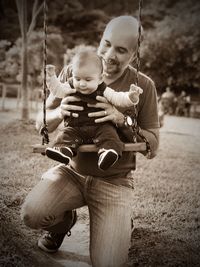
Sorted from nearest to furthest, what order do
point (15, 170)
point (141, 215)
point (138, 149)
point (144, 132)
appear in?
point (138, 149), point (144, 132), point (15, 170), point (141, 215)

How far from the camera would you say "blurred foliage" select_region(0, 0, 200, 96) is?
219 cm

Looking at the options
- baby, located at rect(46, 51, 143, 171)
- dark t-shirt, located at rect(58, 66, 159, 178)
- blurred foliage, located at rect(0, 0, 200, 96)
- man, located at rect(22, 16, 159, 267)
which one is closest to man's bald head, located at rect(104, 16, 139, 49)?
man, located at rect(22, 16, 159, 267)

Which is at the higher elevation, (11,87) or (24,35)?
(24,35)

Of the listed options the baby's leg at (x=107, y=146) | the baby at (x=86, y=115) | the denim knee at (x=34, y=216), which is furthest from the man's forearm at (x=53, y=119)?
the denim knee at (x=34, y=216)

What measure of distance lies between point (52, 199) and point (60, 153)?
318 mm

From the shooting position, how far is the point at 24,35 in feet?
7.03

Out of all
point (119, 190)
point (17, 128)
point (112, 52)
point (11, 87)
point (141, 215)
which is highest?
point (112, 52)

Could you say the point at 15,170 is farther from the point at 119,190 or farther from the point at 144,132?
the point at 144,132

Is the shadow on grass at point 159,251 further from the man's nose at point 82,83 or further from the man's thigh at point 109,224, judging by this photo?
the man's nose at point 82,83

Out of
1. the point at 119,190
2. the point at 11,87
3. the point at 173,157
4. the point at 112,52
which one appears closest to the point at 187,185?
the point at 173,157

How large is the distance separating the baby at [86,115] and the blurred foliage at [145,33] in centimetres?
67

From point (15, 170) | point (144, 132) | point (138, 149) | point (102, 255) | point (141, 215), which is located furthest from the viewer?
point (141, 215)

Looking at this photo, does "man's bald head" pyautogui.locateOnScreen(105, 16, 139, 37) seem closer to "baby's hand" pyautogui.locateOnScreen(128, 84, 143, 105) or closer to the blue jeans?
"baby's hand" pyautogui.locateOnScreen(128, 84, 143, 105)

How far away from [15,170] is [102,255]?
693 millimetres
